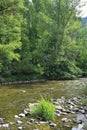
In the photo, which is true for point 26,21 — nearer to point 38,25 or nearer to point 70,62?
point 38,25

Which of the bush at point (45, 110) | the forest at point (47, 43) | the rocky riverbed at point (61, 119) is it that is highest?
the forest at point (47, 43)

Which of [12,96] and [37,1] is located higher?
[37,1]

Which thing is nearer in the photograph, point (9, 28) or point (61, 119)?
point (61, 119)

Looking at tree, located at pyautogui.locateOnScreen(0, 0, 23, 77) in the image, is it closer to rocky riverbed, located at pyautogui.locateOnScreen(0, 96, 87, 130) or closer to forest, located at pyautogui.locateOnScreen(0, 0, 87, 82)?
forest, located at pyautogui.locateOnScreen(0, 0, 87, 82)

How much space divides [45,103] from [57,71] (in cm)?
2348

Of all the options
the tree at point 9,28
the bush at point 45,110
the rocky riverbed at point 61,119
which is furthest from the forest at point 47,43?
the bush at point 45,110

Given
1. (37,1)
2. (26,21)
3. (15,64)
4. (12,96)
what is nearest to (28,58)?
(15,64)

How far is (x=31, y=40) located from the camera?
38.5 metres

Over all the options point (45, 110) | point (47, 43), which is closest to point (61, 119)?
point (45, 110)

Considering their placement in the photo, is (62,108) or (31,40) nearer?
(62,108)

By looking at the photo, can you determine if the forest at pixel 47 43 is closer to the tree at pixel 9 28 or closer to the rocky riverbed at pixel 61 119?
the tree at pixel 9 28

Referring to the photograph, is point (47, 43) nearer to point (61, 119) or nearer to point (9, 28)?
point (9, 28)

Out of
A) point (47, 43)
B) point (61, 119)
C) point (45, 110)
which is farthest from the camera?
point (47, 43)

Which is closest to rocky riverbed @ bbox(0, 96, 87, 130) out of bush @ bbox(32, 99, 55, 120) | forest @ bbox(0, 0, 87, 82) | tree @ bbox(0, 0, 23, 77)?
bush @ bbox(32, 99, 55, 120)
